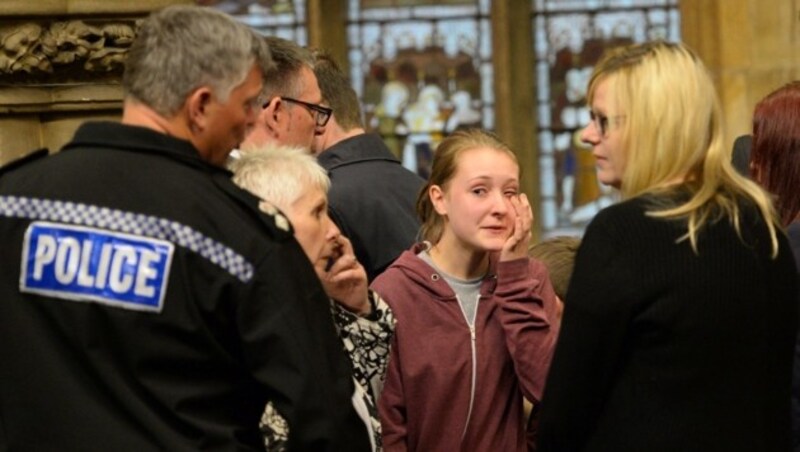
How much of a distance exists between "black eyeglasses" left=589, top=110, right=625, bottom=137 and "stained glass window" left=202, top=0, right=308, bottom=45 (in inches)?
233

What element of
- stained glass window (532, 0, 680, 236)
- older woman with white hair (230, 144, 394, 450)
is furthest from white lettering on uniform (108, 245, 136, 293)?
stained glass window (532, 0, 680, 236)

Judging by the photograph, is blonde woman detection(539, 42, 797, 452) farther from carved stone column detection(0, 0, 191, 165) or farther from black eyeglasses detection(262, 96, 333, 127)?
carved stone column detection(0, 0, 191, 165)

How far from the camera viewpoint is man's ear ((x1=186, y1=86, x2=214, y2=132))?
3.22 meters

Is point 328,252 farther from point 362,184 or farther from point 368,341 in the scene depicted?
point 362,184

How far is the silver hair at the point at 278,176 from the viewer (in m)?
3.66

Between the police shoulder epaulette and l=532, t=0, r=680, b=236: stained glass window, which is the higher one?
the police shoulder epaulette

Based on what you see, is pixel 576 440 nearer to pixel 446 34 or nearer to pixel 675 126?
pixel 675 126

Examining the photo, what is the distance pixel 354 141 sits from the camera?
17.5 feet

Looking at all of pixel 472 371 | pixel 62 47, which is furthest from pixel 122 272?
pixel 62 47

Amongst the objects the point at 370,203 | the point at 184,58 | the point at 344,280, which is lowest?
the point at 370,203

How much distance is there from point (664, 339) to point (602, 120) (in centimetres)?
42

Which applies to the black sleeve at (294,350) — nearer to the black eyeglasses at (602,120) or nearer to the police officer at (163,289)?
the police officer at (163,289)

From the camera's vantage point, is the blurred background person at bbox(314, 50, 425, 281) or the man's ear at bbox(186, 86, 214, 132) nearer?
the man's ear at bbox(186, 86, 214, 132)

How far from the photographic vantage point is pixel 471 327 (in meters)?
4.30
